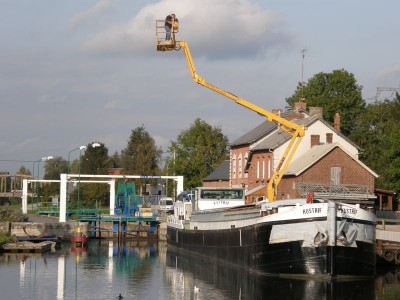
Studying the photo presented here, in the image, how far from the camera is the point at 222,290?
4297 centimetres

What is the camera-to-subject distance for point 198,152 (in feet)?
375

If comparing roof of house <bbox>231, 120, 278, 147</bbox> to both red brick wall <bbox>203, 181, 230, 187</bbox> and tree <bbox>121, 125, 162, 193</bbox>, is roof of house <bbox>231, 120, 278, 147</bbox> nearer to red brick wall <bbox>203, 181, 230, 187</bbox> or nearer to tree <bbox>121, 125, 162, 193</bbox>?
red brick wall <bbox>203, 181, 230, 187</bbox>

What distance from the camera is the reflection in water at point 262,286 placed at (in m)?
39.8

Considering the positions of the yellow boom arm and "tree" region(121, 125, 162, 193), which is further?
"tree" region(121, 125, 162, 193)

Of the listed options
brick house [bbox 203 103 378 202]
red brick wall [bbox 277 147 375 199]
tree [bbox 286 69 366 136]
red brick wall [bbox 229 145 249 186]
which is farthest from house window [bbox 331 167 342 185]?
tree [bbox 286 69 366 136]

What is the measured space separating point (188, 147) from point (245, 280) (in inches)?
2886

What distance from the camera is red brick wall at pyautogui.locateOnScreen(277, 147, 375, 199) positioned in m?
68.8

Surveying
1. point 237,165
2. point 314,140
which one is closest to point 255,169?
point 314,140

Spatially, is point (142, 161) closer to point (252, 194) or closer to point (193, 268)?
point (252, 194)

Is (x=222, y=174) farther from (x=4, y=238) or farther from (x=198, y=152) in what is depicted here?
(x=4, y=238)

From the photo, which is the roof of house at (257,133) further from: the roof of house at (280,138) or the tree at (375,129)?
the tree at (375,129)

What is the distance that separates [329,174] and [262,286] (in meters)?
28.0

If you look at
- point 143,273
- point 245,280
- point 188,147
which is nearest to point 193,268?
point 143,273

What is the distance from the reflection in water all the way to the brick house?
63.4 ft
